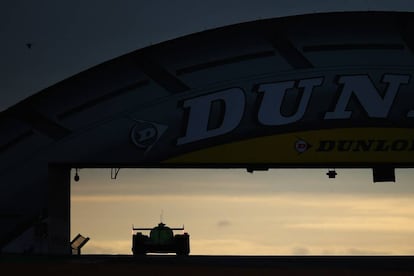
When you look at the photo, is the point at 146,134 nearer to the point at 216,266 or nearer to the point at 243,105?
the point at 243,105

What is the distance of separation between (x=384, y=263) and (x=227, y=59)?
12.0 meters

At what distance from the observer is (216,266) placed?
87.4 ft

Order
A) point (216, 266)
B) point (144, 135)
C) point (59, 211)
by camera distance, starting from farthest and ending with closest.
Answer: point (59, 211) → point (144, 135) → point (216, 266)

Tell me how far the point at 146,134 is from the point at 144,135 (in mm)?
103

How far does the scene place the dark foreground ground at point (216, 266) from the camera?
75.9 ft

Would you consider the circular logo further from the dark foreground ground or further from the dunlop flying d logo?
the dark foreground ground

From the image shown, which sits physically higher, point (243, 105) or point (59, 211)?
point (243, 105)

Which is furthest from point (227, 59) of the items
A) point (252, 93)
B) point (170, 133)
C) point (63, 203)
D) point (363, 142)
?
point (63, 203)

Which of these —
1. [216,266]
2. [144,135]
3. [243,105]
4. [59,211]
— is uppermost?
[243,105]

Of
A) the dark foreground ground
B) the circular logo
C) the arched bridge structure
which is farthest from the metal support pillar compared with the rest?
the dark foreground ground

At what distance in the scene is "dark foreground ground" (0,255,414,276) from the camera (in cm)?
2314

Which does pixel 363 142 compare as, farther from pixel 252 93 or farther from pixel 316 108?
pixel 252 93

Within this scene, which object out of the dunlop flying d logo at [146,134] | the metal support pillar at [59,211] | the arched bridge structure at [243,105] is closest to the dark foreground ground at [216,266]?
the metal support pillar at [59,211]

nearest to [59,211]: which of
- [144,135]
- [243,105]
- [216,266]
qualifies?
[144,135]
